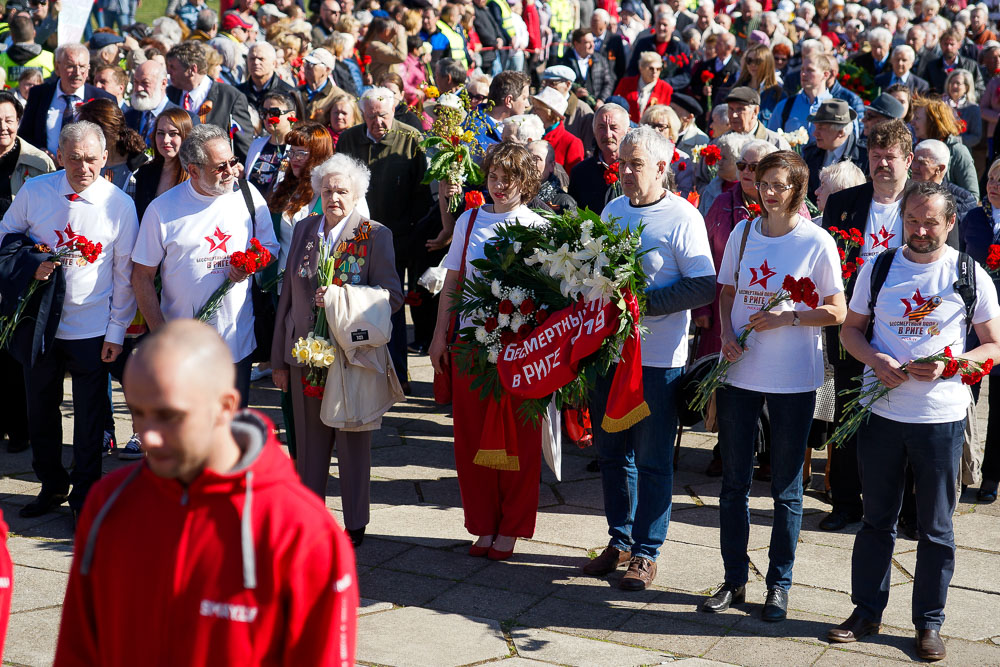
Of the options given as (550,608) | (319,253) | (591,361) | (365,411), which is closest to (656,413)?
(591,361)

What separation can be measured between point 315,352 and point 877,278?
2.64 m

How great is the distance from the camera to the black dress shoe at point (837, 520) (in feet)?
20.5

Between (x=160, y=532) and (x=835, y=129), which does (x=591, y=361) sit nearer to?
(x=160, y=532)

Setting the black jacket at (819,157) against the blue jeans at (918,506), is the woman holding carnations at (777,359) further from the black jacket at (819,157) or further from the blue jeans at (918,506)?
the black jacket at (819,157)

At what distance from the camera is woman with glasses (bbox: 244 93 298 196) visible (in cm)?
835

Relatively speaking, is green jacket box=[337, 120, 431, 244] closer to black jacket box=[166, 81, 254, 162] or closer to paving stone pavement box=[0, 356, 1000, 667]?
black jacket box=[166, 81, 254, 162]

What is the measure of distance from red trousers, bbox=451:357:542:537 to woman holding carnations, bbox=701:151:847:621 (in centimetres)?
101

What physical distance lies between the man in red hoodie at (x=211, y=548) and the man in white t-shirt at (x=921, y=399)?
2.98 meters

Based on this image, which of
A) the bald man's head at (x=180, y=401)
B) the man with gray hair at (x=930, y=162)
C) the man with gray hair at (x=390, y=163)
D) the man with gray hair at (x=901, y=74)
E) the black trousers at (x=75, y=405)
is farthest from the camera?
the man with gray hair at (x=901, y=74)

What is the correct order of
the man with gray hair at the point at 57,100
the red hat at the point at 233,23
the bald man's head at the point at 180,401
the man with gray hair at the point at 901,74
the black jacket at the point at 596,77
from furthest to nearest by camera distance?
the red hat at the point at 233,23 < the black jacket at the point at 596,77 < the man with gray hair at the point at 901,74 < the man with gray hair at the point at 57,100 < the bald man's head at the point at 180,401

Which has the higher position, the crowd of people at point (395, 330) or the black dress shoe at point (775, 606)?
the crowd of people at point (395, 330)

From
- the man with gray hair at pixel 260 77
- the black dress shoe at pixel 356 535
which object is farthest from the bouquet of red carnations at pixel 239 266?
the man with gray hair at pixel 260 77

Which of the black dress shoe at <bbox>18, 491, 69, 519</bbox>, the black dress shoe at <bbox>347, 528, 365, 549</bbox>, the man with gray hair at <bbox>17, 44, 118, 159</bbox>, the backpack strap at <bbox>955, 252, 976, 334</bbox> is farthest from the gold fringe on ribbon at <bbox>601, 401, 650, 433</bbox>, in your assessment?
the man with gray hair at <bbox>17, 44, 118, 159</bbox>

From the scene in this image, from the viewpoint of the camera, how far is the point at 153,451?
2359 millimetres
